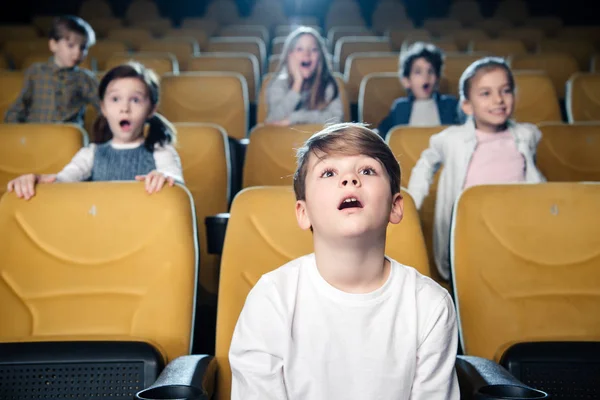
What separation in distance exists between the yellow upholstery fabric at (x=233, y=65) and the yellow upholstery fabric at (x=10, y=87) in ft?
2.75

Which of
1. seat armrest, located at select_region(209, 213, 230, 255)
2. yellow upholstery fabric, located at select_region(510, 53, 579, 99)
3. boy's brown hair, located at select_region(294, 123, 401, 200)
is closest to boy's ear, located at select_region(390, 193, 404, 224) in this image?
boy's brown hair, located at select_region(294, 123, 401, 200)

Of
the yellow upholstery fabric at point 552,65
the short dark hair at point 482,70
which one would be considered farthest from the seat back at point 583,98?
the short dark hair at point 482,70

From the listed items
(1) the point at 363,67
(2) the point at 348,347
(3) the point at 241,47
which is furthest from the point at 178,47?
(2) the point at 348,347

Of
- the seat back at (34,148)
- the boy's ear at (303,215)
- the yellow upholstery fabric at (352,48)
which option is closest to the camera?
the boy's ear at (303,215)

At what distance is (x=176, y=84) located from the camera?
2.70 metres

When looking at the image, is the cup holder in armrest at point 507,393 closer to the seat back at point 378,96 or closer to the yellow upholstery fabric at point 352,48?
the seat back at point 378,96

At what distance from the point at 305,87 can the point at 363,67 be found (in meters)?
0.78

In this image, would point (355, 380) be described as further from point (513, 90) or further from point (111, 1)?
point (111, 1)

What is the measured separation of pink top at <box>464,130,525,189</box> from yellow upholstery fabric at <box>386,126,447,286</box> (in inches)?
4.1

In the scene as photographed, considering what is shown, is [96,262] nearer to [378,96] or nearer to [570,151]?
[570,151]

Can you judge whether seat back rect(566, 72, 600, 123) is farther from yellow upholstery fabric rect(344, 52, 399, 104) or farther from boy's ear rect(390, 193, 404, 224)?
boy's ear rect(390, 193, 404, 224)

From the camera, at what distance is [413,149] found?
1.89m

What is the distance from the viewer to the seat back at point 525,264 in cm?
123

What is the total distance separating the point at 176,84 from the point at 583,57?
2.31m
